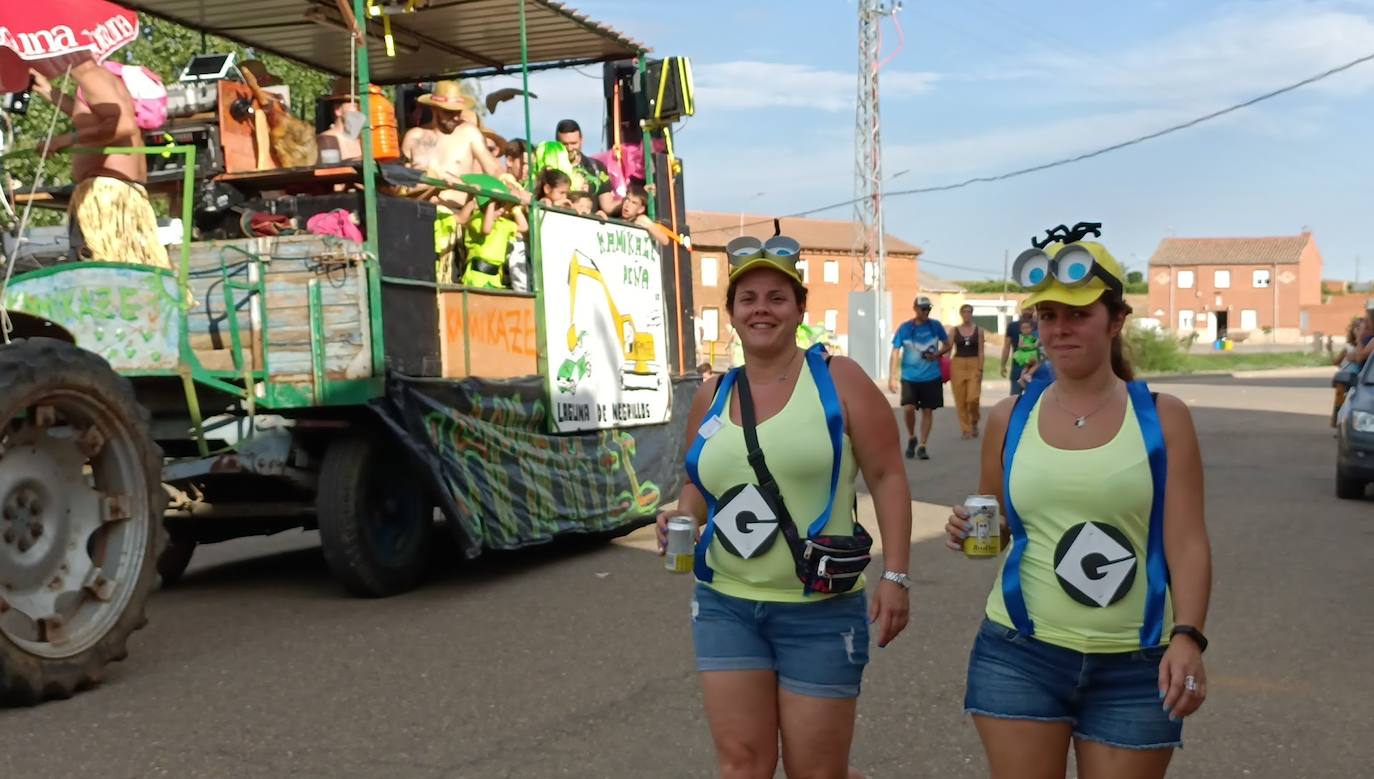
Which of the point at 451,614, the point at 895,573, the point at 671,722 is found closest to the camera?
the point at 895,573

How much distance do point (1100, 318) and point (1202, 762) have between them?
240 cm

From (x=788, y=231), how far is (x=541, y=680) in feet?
251

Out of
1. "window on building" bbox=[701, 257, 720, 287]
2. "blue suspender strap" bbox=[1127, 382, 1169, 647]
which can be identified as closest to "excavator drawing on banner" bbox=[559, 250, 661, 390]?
"blue suspender strap" bbox=[1127, 382, 1169, 647]

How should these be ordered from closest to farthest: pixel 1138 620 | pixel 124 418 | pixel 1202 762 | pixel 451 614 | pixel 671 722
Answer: pixel 1138 620 < pixel 1202 762 < pixel 671 722 < pixel 124 418 < pixel 451 614

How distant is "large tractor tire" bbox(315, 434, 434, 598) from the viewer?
7.80 metres

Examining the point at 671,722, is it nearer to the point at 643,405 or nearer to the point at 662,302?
the point at 643,405

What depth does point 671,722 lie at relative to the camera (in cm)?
558

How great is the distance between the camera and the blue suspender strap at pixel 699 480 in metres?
3.88

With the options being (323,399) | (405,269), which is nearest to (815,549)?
(323,399)

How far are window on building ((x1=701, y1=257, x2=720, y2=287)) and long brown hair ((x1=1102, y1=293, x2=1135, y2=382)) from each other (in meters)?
73.9

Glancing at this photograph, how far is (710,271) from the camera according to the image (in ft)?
255

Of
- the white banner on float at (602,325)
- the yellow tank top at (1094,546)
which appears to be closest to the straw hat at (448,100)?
the white banner on float at (602,325)

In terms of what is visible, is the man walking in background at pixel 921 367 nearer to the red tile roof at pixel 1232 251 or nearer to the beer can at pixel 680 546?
the beer can at pixel 680 546

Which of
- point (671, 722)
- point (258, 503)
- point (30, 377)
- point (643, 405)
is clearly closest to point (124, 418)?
point (30, 377)
